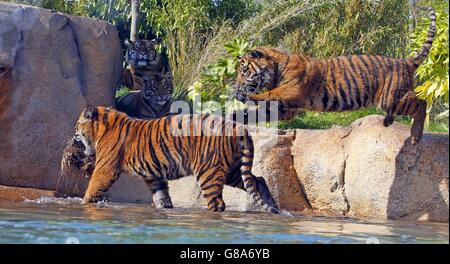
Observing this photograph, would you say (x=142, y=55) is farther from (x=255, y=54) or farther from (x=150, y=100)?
(x=255, y=54)

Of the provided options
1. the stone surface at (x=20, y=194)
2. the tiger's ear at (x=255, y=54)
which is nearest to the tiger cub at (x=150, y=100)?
the stone surface at (x=20, y=194)

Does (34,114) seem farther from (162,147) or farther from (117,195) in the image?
(162,147)

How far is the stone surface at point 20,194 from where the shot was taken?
408 inches

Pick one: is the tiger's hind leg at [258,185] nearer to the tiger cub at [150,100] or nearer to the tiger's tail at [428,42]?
the tiger's tail at [428,42]

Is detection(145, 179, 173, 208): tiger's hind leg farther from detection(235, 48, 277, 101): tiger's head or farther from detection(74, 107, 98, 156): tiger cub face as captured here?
detection(235, 48, 277, 101): tiger's head

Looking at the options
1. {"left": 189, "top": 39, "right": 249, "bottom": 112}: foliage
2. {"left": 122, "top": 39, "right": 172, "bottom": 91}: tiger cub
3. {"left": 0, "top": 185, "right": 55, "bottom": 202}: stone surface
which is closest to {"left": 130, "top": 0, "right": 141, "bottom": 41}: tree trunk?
{"left": 122, "top": 39, "right": 172, "bottom": 91}: tiger cub

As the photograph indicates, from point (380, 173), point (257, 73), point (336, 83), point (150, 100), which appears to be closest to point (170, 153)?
point (257, 73)

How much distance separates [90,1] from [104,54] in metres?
4.73

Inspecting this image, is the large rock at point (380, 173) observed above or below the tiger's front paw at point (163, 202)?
above

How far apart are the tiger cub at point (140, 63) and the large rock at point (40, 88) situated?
1.52 m

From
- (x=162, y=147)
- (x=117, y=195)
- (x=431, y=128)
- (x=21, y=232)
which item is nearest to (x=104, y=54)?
(x=117, y=195)

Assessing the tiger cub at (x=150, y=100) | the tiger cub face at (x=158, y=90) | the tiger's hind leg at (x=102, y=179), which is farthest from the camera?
the tiger cub face at (x=158, y=90)

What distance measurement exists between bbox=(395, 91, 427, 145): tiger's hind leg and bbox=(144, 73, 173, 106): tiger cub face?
3791mm
